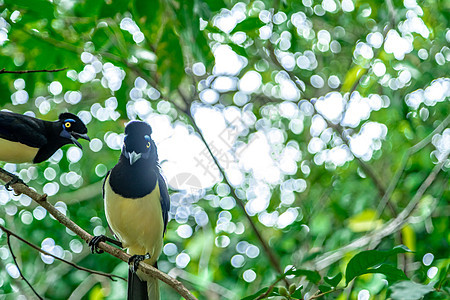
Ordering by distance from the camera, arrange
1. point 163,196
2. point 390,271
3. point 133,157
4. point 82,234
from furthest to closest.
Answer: point 163,196 → point 133,157 → point 82,234 → point 390,271

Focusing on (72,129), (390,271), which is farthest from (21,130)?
(390,271)

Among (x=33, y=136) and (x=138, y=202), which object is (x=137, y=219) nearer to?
(x=138, y=202)

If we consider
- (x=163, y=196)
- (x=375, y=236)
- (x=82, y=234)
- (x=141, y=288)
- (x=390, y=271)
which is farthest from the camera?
(x=375, y=236)

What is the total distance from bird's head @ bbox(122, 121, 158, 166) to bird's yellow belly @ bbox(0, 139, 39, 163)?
2.40ft

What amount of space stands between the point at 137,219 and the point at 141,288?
59cm

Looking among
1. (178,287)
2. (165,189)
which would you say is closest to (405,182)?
(165,189)

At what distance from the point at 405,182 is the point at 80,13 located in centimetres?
385

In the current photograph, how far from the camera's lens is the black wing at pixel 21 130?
3350 mm

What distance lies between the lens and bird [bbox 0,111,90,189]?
3346 mm

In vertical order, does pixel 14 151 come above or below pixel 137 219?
above

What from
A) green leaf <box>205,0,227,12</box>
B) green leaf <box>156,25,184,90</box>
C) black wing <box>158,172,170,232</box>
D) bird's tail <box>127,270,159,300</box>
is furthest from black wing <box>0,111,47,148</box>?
green leaf <box>205,0,227,12</box>

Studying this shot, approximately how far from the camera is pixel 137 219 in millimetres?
3396

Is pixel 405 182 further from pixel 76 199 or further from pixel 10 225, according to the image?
pixel 10 225

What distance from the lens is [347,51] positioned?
19.8 ft
